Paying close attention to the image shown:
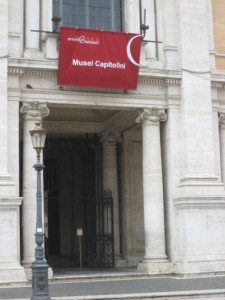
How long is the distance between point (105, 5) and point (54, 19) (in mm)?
2991

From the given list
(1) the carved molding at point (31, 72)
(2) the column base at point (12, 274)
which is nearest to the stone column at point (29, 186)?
(2) the column base at point (12, 274)

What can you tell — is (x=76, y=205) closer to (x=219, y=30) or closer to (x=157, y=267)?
(x=157, y=267)

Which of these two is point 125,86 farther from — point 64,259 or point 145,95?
point 64,259

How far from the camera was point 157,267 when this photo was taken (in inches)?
952

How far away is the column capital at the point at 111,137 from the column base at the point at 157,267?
743cm

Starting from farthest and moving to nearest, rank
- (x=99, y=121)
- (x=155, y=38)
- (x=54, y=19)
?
1. (x=99, y=121)
2. (x=155, y=38)
3. (x=54, y=19)

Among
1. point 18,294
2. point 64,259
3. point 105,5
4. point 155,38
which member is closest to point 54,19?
point 105,5

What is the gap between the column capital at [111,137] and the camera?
29.8m

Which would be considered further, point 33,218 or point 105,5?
point 105,5

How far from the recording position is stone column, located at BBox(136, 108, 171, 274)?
80.0ft

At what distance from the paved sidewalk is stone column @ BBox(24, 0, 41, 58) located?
29.7 feet

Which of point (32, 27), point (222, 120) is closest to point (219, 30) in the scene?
point (222, 120)

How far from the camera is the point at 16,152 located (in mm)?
22906

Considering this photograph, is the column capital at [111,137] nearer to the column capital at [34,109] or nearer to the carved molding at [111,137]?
the carved molding at [111,137]
